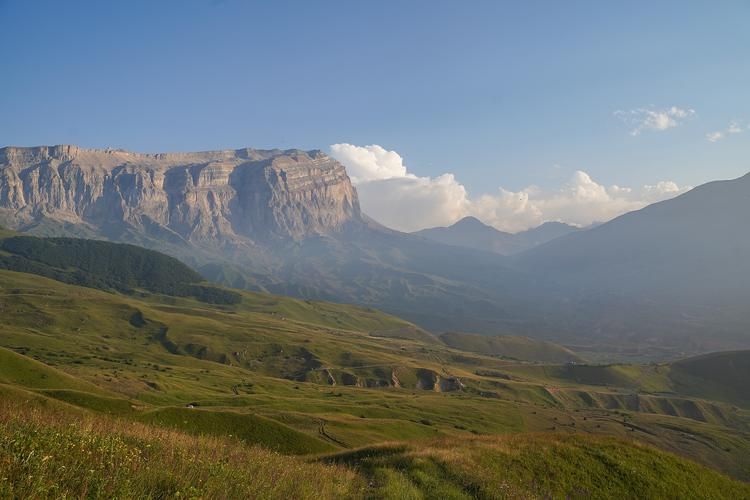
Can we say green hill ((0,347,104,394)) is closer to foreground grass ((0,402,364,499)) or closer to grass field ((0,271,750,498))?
grass field ((0,271,750,498))

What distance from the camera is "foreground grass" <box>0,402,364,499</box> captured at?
1079 centimetres

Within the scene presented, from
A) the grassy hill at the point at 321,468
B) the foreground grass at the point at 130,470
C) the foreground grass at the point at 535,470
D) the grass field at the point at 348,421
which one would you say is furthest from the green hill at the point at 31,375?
the foreground grass at the point at 130,470

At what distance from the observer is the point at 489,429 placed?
411 ft

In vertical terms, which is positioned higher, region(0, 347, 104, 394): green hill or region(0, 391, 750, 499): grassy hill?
region(0, 391, 750, 499): grassy hill

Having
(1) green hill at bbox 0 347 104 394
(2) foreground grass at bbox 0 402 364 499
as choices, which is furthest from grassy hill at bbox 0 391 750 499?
(1) green hill at bbox 0 347 104 394

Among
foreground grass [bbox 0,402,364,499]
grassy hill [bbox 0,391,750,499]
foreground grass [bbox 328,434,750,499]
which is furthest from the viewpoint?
foreground grass [bbox 328,434,750,499]

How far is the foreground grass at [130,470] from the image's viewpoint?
10789mm

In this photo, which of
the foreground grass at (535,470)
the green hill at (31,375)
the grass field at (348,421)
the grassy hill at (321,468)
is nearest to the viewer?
the grassy hill at (321,468)

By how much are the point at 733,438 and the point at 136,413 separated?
15822 cm

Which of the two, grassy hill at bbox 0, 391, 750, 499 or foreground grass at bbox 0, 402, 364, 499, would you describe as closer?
foreground grass at bbox 0, 402, 364, 499

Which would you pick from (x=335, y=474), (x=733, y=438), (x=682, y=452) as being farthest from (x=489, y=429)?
(x=335, y=474)

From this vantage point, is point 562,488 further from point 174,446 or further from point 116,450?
point 116,450

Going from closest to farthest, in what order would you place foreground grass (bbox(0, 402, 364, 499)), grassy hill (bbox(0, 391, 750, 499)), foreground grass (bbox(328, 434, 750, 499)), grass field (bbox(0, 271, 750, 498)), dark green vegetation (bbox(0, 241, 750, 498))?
Result: foreground grass (bbox(0, 402, 364, 499)) → grassy hill (bbox(0, 391, 750, 499)) → dark green vegetation (bbox(0, 241, 750, 498)) → grass field (bbox(0, 271, 750, 498)) → foreground grass (bbox(328, 434, 750, 499))

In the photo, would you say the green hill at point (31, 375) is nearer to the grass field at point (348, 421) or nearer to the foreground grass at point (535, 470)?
the grass field at point (348, 421)
